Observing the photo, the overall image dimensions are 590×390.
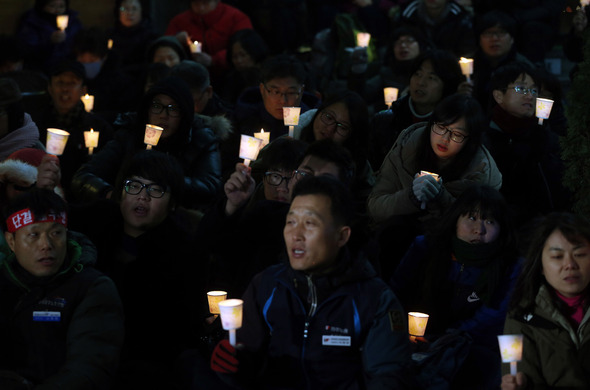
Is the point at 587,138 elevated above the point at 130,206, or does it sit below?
above

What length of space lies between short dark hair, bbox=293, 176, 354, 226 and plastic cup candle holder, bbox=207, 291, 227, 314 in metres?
0.88

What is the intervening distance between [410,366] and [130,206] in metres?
1.93

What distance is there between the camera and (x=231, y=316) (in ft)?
11.9

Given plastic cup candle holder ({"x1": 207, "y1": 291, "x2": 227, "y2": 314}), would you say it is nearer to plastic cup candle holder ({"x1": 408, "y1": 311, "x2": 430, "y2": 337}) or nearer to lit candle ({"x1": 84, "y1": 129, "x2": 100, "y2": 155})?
plastic cup candle holder ({"x1": 408, "y1": 311, "x2": 430, "y2": 337})

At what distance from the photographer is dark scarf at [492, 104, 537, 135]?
634 centimetres

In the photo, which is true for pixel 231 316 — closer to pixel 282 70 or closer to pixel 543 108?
pixel 282 70

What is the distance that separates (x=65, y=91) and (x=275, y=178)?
11.1 ft

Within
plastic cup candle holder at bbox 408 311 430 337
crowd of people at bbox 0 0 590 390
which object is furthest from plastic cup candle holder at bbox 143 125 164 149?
plastic cup candle holder at bbox 408 311 430 337

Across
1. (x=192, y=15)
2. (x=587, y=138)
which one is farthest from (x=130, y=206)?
(x=192, y=15)

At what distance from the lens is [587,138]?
197 inches

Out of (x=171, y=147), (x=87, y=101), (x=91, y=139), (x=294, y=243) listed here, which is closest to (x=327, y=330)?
(x=294, y=243)

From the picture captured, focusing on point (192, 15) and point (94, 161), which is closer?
point (94, 161)

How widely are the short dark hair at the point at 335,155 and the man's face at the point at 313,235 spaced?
825mm

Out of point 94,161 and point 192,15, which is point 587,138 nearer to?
point 94,161
